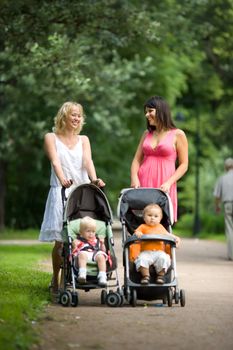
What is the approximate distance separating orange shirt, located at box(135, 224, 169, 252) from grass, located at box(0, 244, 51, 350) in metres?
1.16

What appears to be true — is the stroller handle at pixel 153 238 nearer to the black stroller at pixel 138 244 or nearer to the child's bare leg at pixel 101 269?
the black stroller at pixel 138 244

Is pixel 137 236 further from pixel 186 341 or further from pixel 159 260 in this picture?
pixel 186 341

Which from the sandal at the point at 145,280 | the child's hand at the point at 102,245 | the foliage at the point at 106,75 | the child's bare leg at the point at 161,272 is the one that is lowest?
the sandal at the point at 145,280

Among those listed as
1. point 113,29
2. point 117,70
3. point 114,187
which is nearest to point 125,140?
point 114,187

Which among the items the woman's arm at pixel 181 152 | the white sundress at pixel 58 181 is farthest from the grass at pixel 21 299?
the woman's arm at pixel 181 152

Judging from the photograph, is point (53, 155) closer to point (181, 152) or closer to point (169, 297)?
point (181, 152)

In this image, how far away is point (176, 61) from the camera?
4525cm

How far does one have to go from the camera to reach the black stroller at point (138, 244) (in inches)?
460

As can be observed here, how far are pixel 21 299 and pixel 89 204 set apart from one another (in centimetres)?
168

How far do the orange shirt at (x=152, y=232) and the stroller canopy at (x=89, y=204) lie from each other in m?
0.39

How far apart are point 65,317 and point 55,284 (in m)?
2.22

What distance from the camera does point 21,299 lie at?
1100cm

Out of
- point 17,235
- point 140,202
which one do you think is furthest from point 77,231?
point 17,235

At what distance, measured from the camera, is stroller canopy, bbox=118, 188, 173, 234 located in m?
12.2
